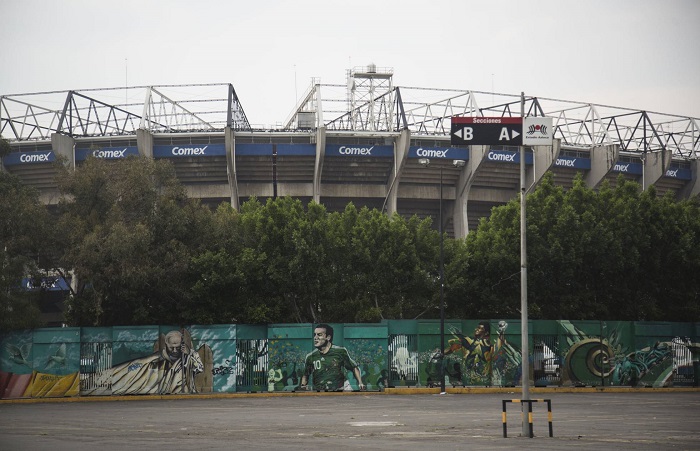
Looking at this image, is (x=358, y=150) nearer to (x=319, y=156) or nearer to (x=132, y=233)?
→ (x=319, y=156)

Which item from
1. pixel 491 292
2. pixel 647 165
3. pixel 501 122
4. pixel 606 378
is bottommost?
pixel 606 378

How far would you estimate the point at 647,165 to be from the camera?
85375 millimetres

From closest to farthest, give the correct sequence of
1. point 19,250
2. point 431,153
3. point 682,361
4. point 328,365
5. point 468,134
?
point 468,134 < point 328,365 < point 19,250 < point 682,361 < point 431,153

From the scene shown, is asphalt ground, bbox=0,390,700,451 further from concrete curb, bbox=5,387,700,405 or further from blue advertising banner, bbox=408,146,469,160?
blue advertising banner, bbox=408,146,469,160

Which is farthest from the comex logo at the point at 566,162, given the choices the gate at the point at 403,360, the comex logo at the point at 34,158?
the comex logo at the point at 34,158

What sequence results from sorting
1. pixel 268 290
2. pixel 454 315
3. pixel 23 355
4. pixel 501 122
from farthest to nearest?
pixel 454 315
pixel 268 290
pixel 23 355
pixel 501 122

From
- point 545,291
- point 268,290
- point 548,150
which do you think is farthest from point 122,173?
point 548,150

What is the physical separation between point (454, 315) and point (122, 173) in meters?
20.5

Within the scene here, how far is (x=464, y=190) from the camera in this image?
265 ft

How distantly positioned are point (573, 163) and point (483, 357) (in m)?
42.1

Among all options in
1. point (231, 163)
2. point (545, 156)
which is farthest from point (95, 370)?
point (545, 156)

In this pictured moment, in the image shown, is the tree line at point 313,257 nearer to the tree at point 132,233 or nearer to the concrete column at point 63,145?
the tree at point 132,233

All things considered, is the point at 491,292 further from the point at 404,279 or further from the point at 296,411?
the point at 296,411

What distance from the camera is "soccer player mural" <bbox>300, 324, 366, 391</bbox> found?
1704 inches
